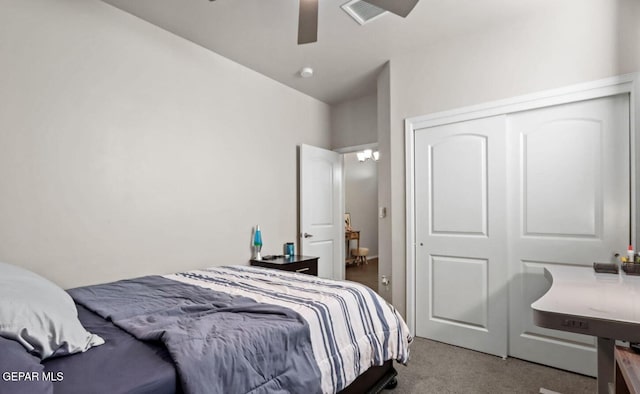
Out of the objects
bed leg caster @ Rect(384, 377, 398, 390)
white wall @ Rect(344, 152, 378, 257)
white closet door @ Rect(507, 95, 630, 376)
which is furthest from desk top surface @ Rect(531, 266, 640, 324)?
white wall @ Rect(344, 152, 378, 257)

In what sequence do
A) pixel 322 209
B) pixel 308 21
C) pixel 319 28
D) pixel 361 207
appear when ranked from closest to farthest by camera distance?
pixel 308 21 → pixel 319 28 → pixel 322 209 → pixel 361 207

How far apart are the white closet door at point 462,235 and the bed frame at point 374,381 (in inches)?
39.1

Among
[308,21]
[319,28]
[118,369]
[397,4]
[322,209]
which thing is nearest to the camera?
[118,369]

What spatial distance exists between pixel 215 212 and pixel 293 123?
157 centimetres

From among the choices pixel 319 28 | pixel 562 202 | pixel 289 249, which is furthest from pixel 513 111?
pixel 289 249

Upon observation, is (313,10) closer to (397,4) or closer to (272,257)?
(397,4)

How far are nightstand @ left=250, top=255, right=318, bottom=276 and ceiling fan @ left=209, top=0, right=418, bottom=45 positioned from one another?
208cm

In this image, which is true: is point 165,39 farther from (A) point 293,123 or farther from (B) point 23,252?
(B) point 23,252

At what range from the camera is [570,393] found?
2137 mm

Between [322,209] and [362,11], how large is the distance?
7.91 feet

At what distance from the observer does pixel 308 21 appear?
6.85 feet

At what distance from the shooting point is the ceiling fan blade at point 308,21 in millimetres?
1962

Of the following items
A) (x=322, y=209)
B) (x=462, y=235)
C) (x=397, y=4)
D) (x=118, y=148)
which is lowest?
(x=462, y=235)

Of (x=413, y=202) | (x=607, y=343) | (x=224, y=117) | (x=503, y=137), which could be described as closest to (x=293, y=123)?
(x=224, y=117)
